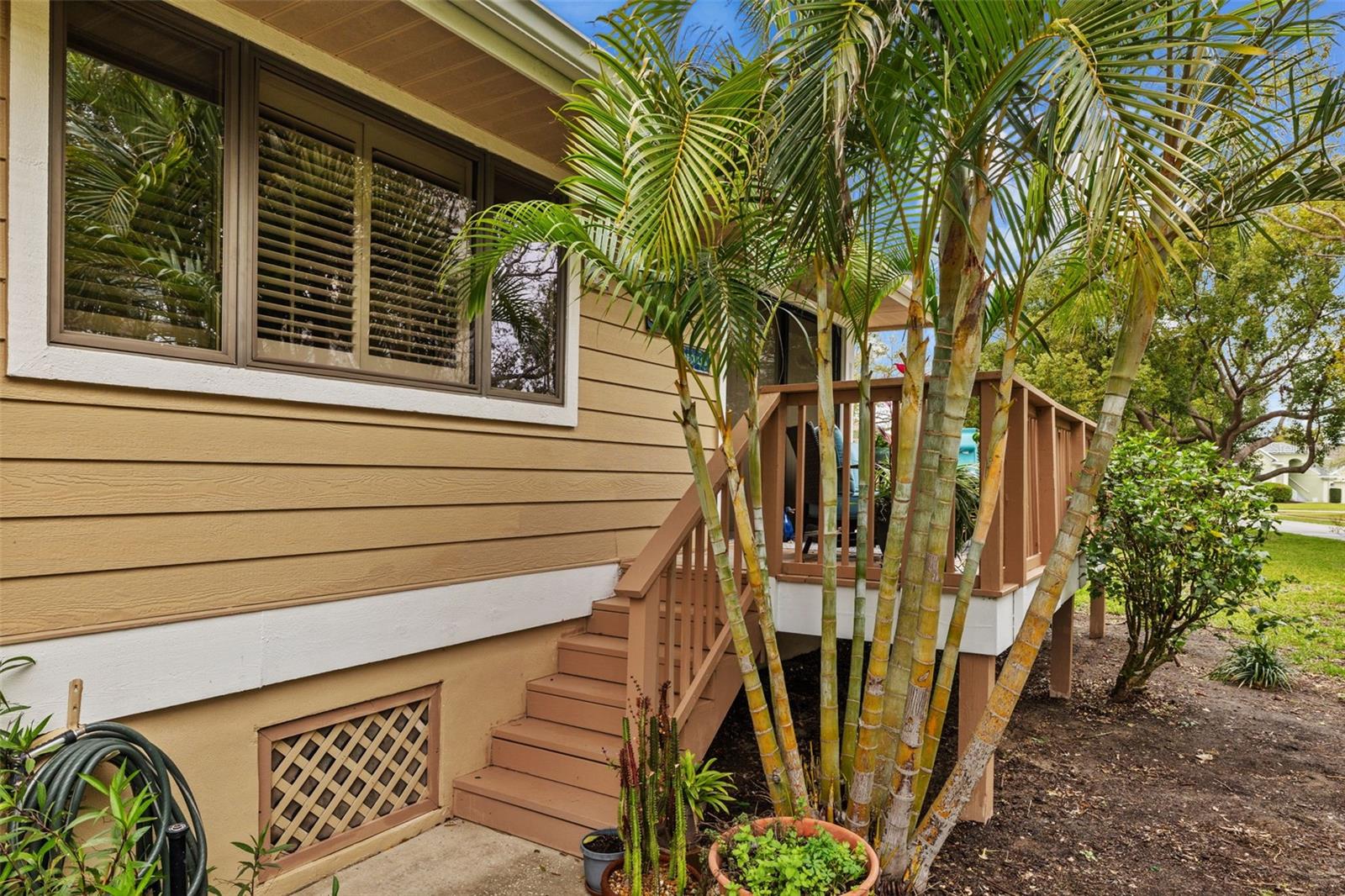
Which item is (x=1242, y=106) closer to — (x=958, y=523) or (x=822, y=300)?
(x=822, y=300)

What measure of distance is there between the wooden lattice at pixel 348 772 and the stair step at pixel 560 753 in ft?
1.06

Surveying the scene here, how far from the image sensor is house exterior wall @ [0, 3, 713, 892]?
2213 mm

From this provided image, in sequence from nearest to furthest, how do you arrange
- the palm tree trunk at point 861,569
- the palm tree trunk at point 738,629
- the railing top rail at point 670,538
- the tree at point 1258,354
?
the palm tree trunk at point 738,629 < the palm tree trunk at point 861,569 < the railing top rail at point 670,538 < the tree at point 1258,354

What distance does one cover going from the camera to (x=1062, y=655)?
5117mm

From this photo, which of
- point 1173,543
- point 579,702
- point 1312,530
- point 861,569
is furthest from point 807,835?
point 1312,530

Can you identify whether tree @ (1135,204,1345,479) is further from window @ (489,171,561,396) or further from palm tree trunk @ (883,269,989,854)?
palm tree trunk @ (883,269,989,854)

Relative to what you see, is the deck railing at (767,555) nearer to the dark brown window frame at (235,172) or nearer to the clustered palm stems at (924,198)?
the clustered palm stems at (924,198)

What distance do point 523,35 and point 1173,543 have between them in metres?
4.51

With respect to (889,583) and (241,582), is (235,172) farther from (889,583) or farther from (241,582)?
(889,583)

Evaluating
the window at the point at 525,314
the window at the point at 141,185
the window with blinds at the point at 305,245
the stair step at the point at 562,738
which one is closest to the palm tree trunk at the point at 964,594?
the stair step at the point at 562,738

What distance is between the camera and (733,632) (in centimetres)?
263

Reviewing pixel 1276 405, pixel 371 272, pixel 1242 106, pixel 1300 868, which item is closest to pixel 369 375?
pixel 371 272

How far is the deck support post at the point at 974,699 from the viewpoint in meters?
3.03

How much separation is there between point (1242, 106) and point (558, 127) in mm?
2705
